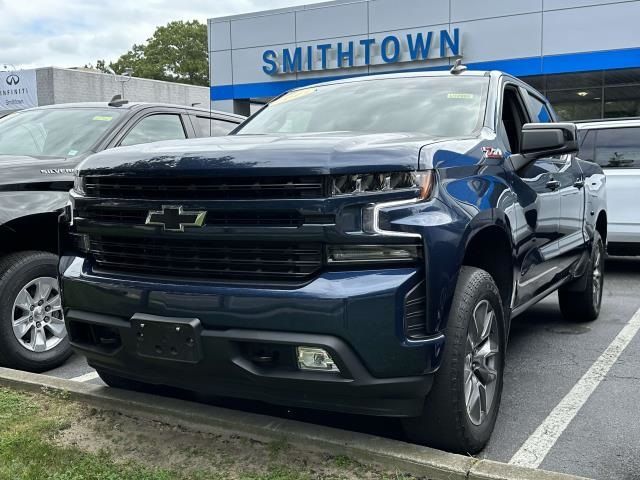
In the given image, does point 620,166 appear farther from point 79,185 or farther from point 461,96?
point 79,185

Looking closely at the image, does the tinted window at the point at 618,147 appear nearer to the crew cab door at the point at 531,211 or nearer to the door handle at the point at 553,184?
the crew cab door at the point at 531,211

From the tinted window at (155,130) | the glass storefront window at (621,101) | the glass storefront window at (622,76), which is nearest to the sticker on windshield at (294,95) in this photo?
the tinted window at (155,130)

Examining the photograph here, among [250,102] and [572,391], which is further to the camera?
[250,102]

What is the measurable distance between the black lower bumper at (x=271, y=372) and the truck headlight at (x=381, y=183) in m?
0.59

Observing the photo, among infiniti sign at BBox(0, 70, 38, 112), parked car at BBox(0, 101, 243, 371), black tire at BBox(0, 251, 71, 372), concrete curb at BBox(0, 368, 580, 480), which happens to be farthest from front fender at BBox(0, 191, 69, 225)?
infiniti sign at BBox(0, 70, 38, 112)

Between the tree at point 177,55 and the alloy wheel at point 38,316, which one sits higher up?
the tree at point 177,55

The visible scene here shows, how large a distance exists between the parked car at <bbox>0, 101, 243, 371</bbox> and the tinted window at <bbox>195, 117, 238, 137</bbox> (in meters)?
0.82

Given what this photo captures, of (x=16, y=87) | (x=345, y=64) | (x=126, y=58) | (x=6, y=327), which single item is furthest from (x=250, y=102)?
(x=126, y=58)

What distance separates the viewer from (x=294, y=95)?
486cm

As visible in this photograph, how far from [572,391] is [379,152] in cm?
234

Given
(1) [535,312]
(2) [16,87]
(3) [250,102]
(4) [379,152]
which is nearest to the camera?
(4) [379,152]

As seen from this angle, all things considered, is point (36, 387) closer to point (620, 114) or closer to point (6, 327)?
point (6, 327)

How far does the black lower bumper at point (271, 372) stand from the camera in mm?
2674

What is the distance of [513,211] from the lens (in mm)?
3611
